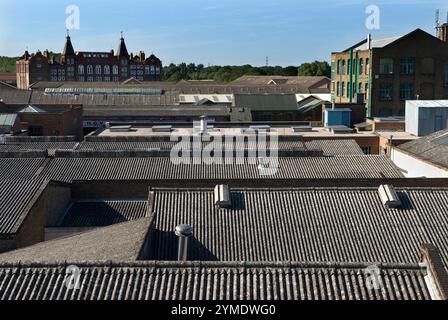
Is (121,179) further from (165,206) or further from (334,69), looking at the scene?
(334,69)

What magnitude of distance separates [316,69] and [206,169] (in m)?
122

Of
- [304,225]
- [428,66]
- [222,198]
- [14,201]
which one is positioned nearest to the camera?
[304,225]

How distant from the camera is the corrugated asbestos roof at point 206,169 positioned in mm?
32938

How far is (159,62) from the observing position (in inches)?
6304

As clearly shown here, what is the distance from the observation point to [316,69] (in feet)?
498

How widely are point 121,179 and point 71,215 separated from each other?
3.37 metres

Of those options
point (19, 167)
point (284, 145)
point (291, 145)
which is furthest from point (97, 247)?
point (291, 145)

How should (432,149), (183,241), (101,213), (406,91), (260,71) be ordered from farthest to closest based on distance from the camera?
(260,71)
(406,91)
(432,149)
(101,213)
(183,241)

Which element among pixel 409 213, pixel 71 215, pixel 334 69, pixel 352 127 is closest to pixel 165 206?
pixel 71 215

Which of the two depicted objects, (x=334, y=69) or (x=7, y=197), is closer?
A: (x=7, y=197)

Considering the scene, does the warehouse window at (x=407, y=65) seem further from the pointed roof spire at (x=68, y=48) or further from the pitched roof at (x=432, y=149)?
the pointed roof spire at (x=68, y=48)

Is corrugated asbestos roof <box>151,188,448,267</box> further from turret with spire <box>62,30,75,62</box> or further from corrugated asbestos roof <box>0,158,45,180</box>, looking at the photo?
turret with spire <box>62,30,75,62</box>

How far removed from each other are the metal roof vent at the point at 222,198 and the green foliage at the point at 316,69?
126424 mm

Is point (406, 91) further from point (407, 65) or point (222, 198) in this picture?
point (222, 198)
